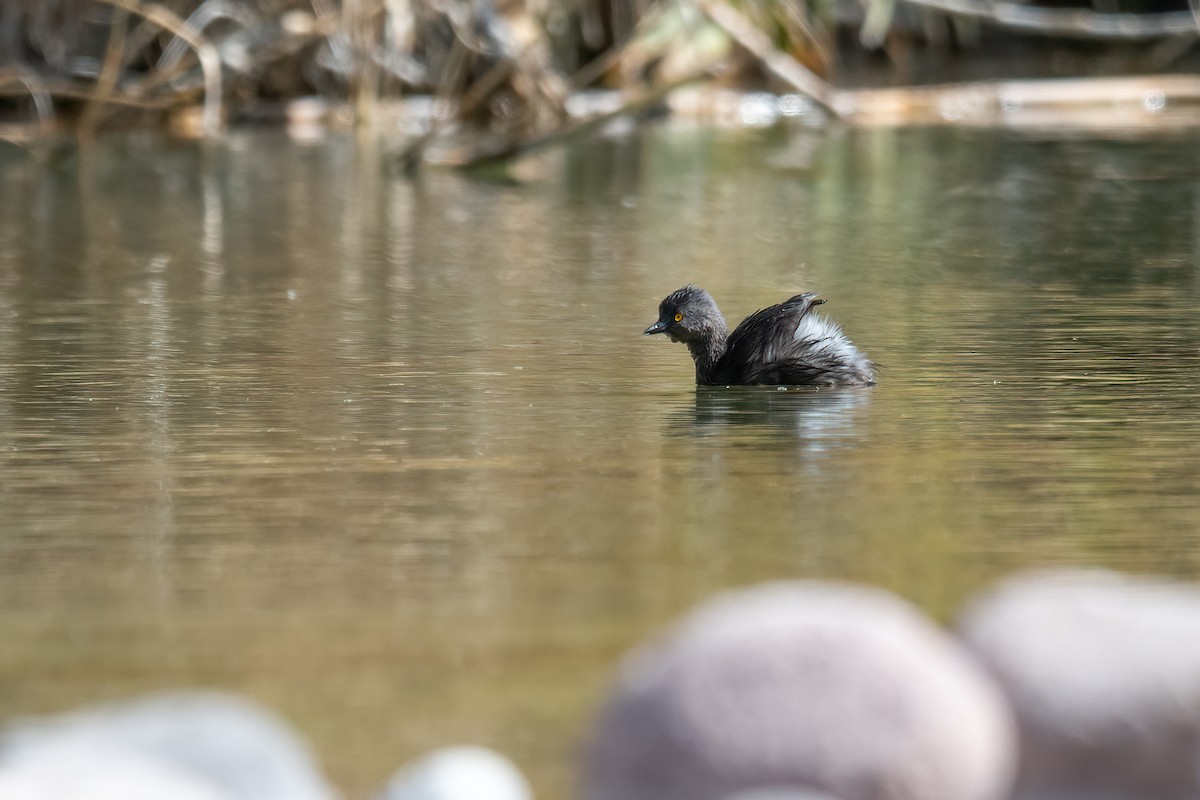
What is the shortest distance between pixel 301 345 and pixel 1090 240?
412 cm

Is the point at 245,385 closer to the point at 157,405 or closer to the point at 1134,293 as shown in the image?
the point at 157,405

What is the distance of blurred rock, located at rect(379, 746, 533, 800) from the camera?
2.53 m

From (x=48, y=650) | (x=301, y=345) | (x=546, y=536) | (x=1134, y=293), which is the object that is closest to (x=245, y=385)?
(x=301, y=345)

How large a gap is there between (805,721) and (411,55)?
54.7 feet

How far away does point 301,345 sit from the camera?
6.87 metres

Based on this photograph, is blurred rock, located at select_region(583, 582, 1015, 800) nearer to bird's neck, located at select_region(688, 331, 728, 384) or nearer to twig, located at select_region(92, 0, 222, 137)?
bird's neck, located at select_region(688, 331, 728, 384)

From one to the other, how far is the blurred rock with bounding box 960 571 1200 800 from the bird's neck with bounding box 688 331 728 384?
352 cm

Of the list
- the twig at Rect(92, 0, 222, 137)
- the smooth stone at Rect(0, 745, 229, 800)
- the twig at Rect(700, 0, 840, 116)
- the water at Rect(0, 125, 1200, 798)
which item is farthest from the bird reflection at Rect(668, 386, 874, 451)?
the twig at Rect(700, 0, 840, 116)

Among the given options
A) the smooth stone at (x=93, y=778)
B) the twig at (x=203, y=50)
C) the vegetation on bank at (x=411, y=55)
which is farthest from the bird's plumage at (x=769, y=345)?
the twig at (x=203, y=50)

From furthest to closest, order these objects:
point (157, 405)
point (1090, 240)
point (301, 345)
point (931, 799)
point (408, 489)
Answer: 1. point (1090, 240)
2. point (301, 345)
3. point (157, 405)
4. point (408, 489)
5. point (931, 799)

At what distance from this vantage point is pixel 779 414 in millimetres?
5824

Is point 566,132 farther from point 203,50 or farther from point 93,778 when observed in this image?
point 93,778

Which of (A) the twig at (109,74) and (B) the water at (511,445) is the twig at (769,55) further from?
(B) the water at (511,445)

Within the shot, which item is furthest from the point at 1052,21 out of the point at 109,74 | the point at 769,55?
the point at 109,74
